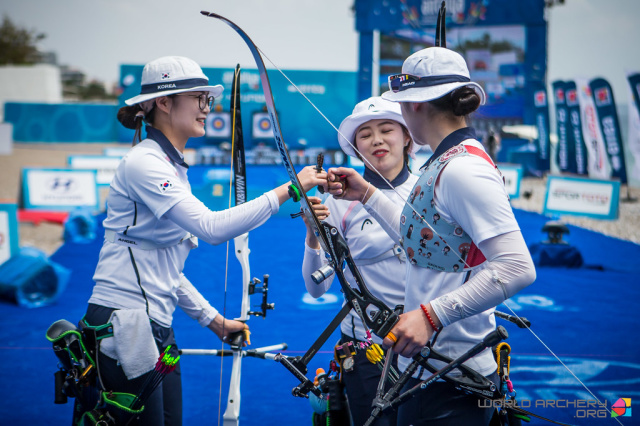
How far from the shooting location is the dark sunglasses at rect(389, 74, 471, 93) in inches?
59.2

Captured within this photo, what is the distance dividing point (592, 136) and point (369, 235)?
12.3m

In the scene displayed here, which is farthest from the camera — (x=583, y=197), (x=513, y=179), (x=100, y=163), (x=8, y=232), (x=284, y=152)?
(x=513, y=179)

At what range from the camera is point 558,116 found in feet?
47.6

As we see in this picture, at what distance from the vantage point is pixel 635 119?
10.2 m

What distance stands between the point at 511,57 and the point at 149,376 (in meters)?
18.8

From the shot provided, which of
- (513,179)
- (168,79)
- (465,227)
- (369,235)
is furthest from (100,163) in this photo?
(465,227)

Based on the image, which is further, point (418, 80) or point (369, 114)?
point (369, 114)

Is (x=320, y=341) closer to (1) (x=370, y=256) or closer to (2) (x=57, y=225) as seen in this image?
(1) (x=370, y=256)

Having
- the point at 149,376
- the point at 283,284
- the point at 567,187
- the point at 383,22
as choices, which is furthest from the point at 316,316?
the point at 383,22

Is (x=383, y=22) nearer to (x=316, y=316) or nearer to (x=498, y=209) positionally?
(x=316, y=316)

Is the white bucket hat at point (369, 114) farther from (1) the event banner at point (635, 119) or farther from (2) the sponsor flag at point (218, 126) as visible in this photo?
(2) the sponsor flag at point (218, 126)

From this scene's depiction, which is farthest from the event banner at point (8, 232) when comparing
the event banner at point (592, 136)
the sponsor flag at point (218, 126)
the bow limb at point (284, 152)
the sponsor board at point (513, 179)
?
the event banner at point (592, 136)

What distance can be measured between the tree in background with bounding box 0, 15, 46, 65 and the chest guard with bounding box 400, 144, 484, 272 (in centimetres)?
3421

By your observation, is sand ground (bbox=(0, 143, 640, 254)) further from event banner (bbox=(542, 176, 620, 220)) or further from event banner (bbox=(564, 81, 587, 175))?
event banner (bbox=(564, 81, 587, 175))
